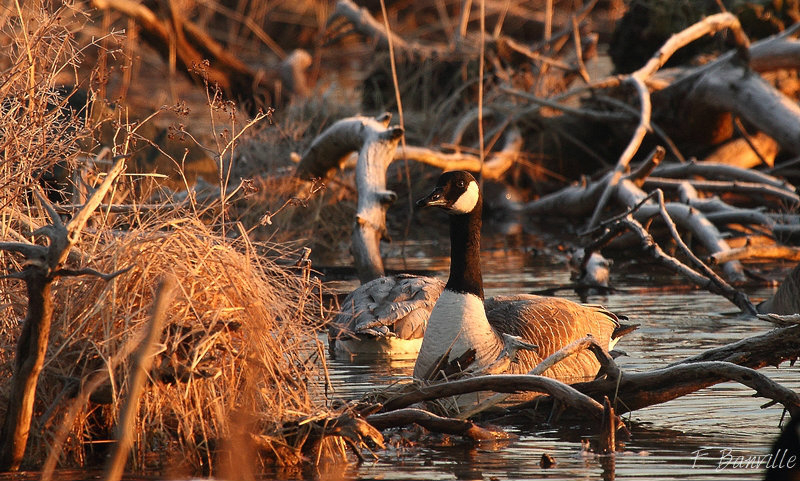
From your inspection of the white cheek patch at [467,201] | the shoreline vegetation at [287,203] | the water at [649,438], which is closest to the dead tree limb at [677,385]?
the shoreline vegetation at [287,203]

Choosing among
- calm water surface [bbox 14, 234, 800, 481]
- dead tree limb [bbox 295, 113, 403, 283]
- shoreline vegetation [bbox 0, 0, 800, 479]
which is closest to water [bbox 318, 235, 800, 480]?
calm water surface [bbox 14, 234, 800, 481]

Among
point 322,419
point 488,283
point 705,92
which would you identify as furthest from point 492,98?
point 322,419

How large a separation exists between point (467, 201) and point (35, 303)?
2.99m

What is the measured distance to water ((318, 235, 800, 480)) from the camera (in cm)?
507

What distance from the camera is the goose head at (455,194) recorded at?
22.3ft

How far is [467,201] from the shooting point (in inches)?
272

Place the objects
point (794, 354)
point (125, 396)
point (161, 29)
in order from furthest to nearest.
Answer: point (161, 29), point (794, 354), point (125, 396)

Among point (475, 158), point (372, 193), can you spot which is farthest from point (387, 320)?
point (475, 158)

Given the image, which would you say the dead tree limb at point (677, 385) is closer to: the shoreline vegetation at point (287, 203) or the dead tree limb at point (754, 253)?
the shoreline vegetation at point (287, 203)

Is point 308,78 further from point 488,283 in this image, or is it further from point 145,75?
point 488,283

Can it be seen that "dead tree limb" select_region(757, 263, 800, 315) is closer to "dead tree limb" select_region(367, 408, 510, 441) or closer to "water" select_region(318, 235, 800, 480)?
"water" select_region(318, 235, 800, 480)

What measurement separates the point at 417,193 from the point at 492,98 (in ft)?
5.10

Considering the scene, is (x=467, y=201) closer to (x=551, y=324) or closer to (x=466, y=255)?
(x=466, y=255)

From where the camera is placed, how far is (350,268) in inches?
437
